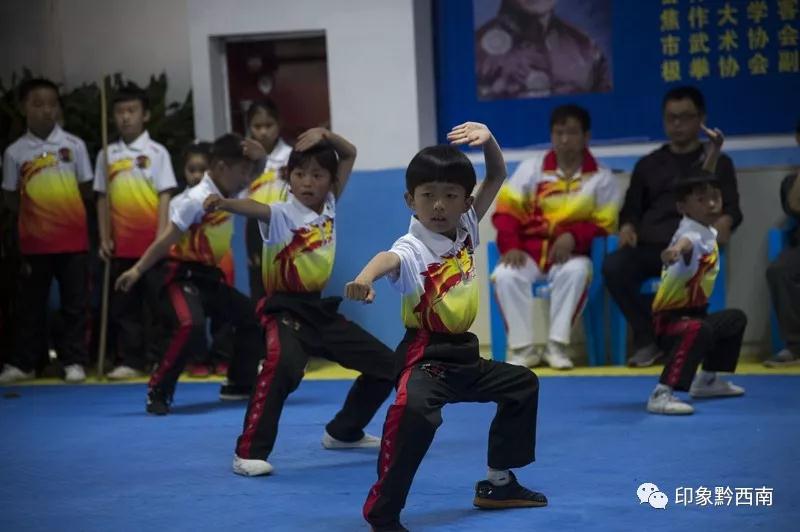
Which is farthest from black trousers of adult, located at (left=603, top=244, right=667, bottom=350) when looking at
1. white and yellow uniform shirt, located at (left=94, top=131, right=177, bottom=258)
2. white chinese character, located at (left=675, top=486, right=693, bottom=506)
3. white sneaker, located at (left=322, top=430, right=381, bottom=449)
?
white chinese character, located at (left=675, top=486, right=693, bottom=506)

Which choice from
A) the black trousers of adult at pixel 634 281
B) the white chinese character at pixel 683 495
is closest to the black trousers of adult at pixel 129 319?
the black trousers of adult at pixel 634 281

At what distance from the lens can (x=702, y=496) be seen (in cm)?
403

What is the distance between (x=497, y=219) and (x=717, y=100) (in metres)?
1.60

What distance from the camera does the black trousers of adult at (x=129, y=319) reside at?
7309 millimetres

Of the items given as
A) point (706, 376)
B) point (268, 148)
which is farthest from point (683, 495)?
point (268, 148)

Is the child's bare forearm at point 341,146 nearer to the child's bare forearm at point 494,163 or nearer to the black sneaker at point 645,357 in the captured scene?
the child's bare forearm at point 494,163

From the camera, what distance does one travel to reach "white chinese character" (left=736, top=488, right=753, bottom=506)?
12.9 feet

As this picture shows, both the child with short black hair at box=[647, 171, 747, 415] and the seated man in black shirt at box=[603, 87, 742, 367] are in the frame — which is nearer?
the child with short black hair at box=[647, 171, 747, 415]

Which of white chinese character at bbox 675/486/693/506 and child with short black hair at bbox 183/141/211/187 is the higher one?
child with short black hair at bbox 183/141/211/187

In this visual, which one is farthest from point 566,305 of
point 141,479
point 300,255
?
point 141,479

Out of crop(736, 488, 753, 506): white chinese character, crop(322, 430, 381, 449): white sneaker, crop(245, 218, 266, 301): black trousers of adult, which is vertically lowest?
crop(322, 430, 381, 449): white sneaker

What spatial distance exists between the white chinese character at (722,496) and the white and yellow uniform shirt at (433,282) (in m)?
0.98

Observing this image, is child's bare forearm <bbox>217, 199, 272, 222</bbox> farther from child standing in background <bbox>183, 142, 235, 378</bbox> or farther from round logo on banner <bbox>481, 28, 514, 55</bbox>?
round logo on banner <bbox>481, 28, 514, 55</bbox>

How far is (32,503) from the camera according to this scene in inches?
173
